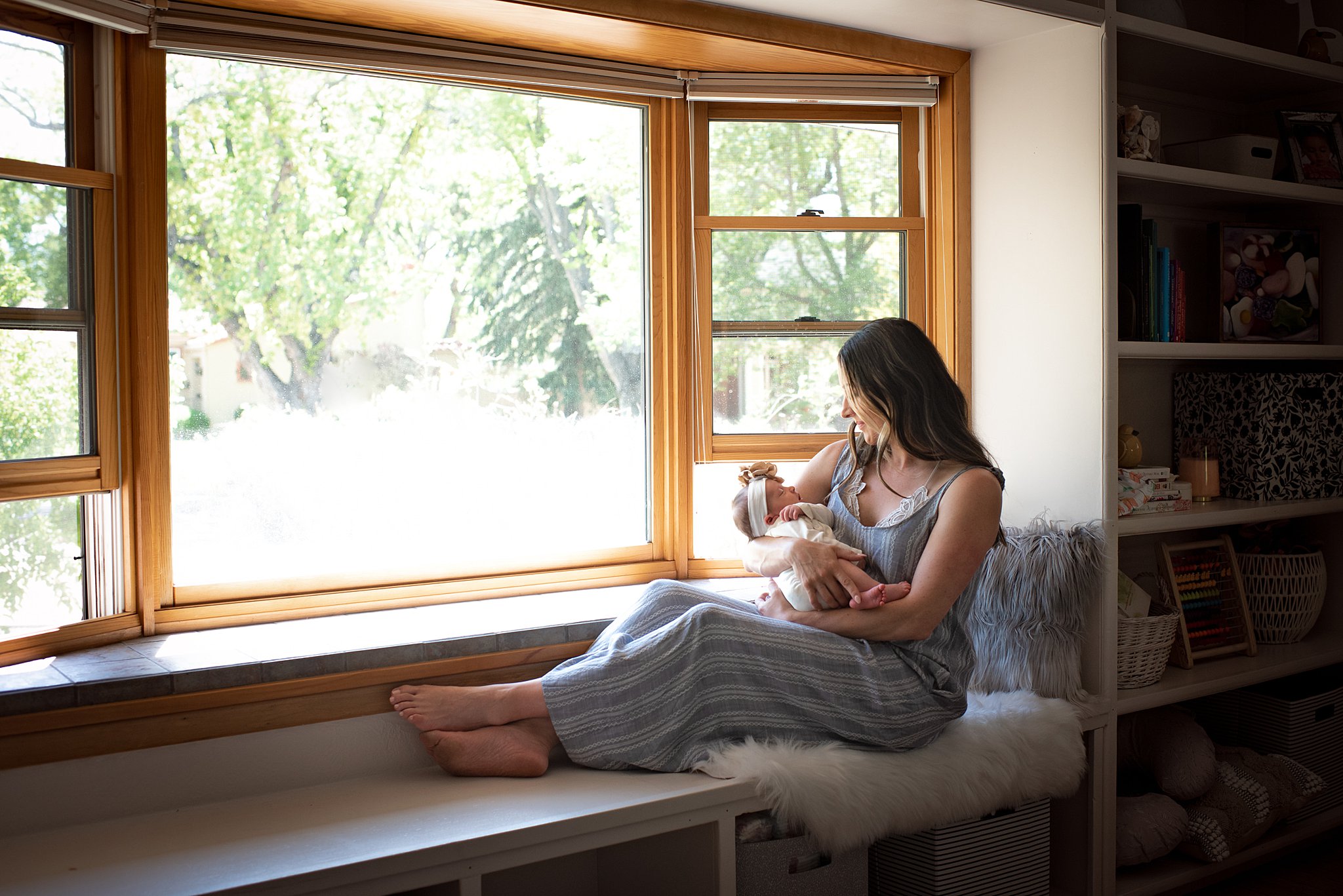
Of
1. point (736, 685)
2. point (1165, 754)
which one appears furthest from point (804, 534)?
point (1165, 754)

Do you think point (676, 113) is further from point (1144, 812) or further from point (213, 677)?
point (1144, 812)

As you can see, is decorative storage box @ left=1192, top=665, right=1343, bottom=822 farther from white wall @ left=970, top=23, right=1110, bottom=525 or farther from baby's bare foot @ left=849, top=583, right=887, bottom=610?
baby's bare foot @ left=849, top=583, right=887, bottom=610

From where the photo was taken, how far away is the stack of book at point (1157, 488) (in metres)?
2.52

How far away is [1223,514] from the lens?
2.59 meters

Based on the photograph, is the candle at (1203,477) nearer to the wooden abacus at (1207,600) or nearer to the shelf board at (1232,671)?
the wooden abacus at (1207,600)

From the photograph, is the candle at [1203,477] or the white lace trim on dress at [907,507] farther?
the candle at [1203,477]

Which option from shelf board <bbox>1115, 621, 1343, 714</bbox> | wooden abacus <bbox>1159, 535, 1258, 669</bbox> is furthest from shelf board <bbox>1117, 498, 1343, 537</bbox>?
shelf board <bbox>1115, 621, 1343, 714</bbox>

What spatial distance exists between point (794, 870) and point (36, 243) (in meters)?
1.86

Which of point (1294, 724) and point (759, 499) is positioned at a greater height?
point (759, 499)

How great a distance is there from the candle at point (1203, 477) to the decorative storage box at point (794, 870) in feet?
4.72

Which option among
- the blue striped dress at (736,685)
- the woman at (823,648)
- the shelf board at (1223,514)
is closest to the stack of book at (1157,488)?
the shelf board at (1223,514)

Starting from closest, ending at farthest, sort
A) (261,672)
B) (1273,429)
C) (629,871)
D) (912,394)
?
(261,672) < (629,871) < (912,394) < (1273,429)

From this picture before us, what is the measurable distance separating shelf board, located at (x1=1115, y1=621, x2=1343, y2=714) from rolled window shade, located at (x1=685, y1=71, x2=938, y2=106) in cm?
157

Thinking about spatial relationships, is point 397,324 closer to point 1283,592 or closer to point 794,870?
point 794,870
